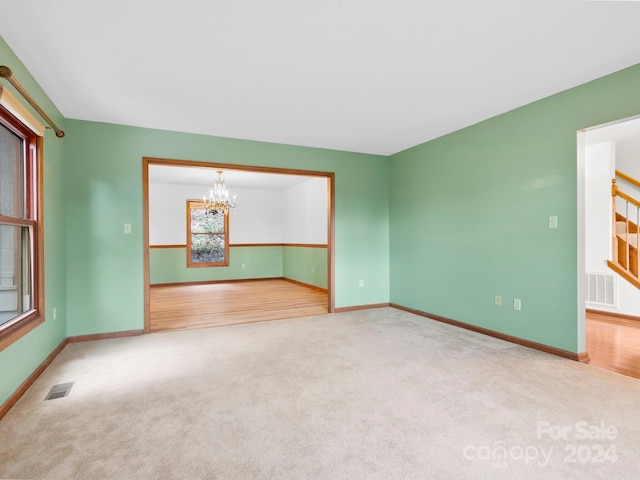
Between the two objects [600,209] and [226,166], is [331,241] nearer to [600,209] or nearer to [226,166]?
[226,166]

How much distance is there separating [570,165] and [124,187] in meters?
4.51

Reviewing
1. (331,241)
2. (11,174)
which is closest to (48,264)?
(11,174)

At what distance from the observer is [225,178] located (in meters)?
7.32

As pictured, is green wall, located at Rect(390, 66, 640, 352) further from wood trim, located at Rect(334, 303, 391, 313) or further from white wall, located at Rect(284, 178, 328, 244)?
white wall, located at Rect(284, 178, 328, 244)

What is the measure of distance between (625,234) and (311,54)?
4.76 metres

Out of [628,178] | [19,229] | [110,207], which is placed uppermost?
[628,178]

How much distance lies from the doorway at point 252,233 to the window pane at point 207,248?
20cm

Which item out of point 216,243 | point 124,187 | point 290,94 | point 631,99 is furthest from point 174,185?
point 631,99

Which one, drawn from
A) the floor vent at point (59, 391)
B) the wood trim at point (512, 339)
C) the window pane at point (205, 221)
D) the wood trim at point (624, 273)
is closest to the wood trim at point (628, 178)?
the wood trim at point (624, 273)

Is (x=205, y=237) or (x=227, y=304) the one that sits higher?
(x=205, y=237)

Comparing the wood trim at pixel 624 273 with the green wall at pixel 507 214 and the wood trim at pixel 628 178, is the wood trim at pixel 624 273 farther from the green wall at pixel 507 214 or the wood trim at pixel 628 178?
the green wall at pixel 507 214

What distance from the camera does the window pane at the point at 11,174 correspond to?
236 cm

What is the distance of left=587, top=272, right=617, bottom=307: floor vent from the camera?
4.48 m

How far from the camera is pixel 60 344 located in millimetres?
3289
